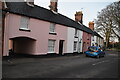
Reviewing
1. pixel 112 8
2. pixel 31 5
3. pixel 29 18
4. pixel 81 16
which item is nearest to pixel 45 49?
pixel 29 18

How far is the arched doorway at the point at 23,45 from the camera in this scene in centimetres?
1544

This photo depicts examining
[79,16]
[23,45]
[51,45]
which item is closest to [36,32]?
[23,45]

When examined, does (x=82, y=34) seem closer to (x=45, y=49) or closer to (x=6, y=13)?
(x=45, y=49)

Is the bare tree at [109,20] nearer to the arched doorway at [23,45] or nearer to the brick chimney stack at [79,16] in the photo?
the brick chimney stack at [79,16]

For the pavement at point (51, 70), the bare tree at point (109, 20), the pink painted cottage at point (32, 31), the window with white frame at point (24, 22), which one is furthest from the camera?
the bare tree at point (109, 20)

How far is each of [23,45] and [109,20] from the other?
30.4 m

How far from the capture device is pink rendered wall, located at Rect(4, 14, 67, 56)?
1248 cm

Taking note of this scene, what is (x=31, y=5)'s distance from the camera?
17.0 metres

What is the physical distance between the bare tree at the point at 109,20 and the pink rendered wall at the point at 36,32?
2445 cm

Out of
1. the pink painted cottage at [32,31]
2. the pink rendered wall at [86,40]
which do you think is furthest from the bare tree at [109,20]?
the pink painted cottage at [32,31]

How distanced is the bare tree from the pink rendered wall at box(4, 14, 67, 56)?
24.5m

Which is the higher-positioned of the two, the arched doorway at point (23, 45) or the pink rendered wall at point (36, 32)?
the pink rendered wall at point (36, 32)

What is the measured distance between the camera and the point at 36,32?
15.2 metres

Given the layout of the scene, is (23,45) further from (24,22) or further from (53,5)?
(53,5)
